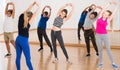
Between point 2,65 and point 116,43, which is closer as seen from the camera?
point 2,65

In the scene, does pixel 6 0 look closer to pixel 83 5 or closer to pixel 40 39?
pixel 40 39

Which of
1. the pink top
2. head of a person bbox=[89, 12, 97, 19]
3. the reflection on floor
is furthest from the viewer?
head of a person bbox=[89, 12, 97, 19]

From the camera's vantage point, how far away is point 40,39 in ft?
28.1

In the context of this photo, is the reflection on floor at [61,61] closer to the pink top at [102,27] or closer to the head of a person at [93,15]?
the pink top at [102,27]

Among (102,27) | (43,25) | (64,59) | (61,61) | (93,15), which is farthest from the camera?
(43,25)

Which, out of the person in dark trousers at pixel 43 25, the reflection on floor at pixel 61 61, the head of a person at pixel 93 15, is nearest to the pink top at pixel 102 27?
the reflection on floor at pixel 61 61

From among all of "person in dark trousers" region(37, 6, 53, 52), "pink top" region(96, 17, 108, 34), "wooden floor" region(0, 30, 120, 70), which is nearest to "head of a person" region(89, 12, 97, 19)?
"wooden floor" region(0, 30, 120, 70)

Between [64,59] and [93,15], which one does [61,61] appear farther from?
[93,15]

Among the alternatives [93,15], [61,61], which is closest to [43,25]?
[61,61]

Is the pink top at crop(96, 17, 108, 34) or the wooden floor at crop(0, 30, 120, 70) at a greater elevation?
the pink top at crop(96, 17, 108, 34)

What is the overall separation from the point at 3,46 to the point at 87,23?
118 inches

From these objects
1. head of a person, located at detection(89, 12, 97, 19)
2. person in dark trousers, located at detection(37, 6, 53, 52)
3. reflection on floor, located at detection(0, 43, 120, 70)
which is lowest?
reflection on floor, located at detection(0, 43, 120, 70)

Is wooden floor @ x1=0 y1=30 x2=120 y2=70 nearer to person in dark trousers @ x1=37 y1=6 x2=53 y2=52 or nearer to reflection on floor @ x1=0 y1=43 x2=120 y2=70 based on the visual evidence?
reflection on floor @ x1=0 y1=43 x2=120 y2=70

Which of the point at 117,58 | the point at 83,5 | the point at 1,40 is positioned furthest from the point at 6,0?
the point at 117,58
